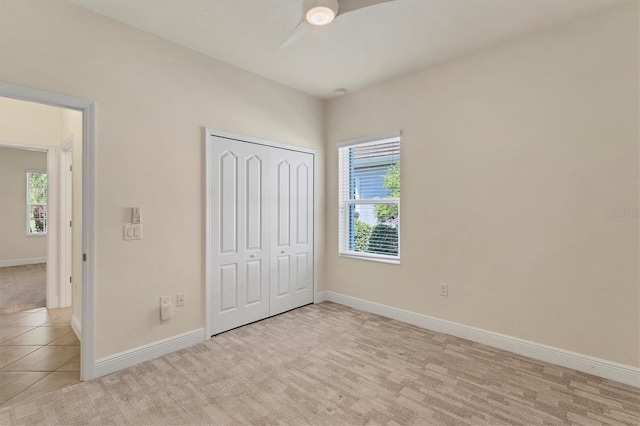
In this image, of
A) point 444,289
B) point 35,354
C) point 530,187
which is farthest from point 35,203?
point 530,187

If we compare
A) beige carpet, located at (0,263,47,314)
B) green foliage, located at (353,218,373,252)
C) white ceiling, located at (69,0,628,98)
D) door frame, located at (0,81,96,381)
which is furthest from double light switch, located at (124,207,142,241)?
beige carpet, located at (0,263,47,314)

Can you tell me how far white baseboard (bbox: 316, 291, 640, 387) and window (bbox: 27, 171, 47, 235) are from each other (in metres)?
7.85

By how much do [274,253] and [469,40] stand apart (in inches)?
113

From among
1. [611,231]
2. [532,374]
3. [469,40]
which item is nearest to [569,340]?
[532,374]

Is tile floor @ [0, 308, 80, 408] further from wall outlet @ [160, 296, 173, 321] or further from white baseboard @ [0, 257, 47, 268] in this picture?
white baseboard @ [0, 257, 47, 268]

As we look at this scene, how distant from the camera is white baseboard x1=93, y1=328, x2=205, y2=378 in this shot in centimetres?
235

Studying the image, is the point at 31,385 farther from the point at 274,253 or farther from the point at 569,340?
the point at 569,340

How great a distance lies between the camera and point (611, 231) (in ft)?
7.48

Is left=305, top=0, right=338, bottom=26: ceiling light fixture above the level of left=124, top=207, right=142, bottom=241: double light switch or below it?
above

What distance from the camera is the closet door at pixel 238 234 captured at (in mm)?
3064

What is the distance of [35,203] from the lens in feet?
23.4

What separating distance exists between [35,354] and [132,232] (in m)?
1.43

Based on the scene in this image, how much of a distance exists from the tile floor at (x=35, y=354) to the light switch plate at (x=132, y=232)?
1090mm

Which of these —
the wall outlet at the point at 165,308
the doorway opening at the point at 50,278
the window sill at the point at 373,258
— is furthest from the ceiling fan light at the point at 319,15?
the window sill at the point at 373,258
